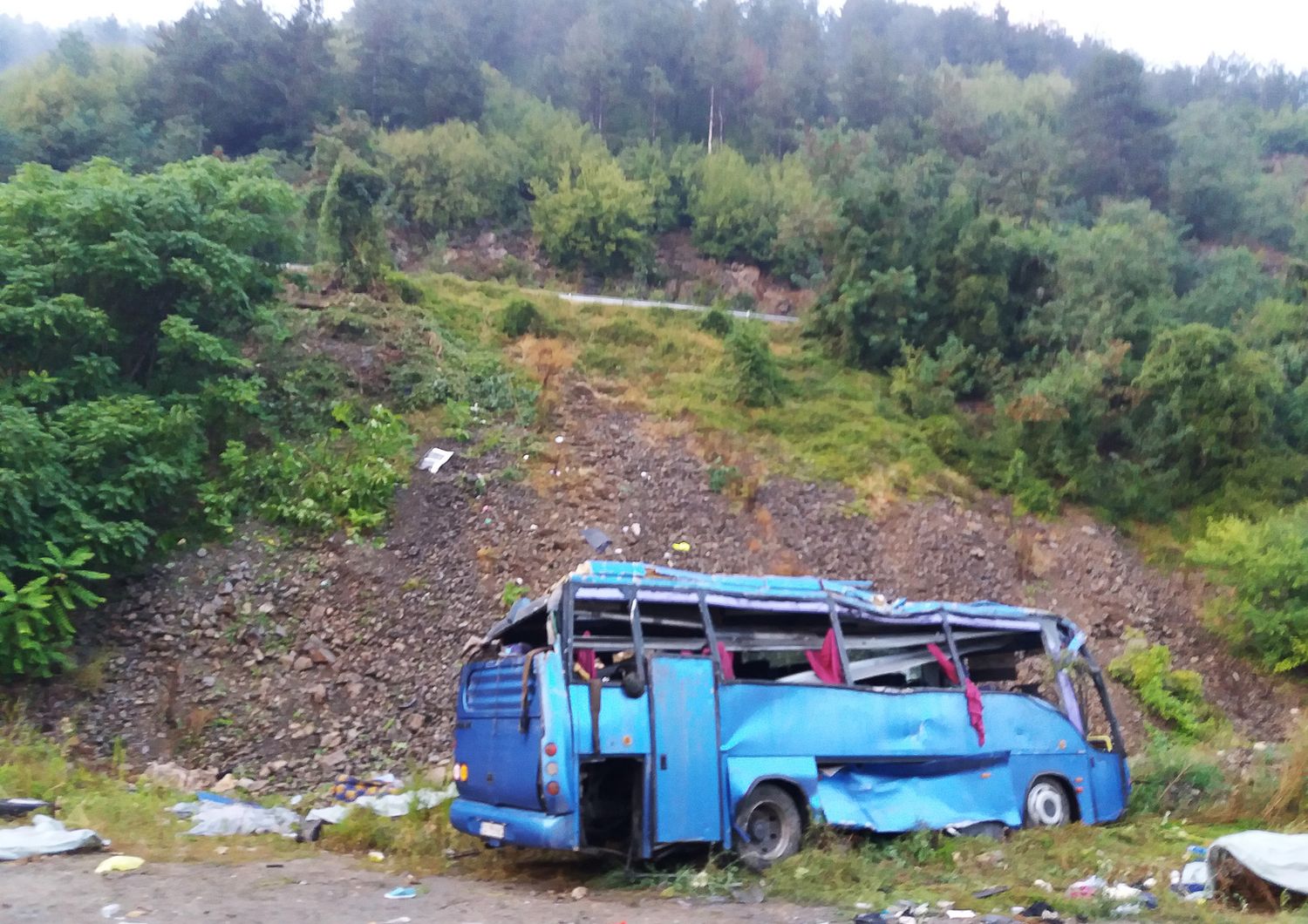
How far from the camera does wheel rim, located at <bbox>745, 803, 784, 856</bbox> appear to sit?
7645 millimetres

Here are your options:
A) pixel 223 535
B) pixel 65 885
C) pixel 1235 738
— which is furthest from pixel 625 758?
pixel 1235 738

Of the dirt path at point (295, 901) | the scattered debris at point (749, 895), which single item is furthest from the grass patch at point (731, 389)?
the dirt path at point (295, 901)

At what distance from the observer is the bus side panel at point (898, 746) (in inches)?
305

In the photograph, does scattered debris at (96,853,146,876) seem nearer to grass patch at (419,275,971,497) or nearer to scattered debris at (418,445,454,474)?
scattered debris at (418,445,454,474)

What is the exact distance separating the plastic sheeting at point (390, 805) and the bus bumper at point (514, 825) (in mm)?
1486

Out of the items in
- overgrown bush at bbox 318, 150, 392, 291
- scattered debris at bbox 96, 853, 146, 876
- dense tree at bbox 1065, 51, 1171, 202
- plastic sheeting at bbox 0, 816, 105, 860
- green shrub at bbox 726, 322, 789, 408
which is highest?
dense tree at bbox 1065, 51, 1171, 202

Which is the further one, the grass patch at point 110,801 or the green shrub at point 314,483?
the green shrub at point 314,483

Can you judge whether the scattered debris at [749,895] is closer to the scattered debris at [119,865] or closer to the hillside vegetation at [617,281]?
the scattered debris at [119,865]

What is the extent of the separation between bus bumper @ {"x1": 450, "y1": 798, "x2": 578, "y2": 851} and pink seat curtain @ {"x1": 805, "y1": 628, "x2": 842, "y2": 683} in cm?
266

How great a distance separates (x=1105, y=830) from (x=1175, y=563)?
10446mm

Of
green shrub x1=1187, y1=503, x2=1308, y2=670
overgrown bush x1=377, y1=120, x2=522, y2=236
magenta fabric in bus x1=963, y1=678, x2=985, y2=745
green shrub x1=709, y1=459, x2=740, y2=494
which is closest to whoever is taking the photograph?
magenta fabric in bus x1=963, y1=678, x2=985, y2=745

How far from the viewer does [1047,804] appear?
938 centimetres

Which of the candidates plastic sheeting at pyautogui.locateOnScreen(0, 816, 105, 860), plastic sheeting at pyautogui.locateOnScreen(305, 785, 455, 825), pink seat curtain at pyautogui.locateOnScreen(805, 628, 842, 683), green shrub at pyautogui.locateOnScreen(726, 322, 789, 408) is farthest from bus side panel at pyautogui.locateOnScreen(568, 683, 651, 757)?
green shrub at pyautogui.locateOnScreen(726, 322, 789, 408)

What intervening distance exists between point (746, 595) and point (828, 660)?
950 mm
